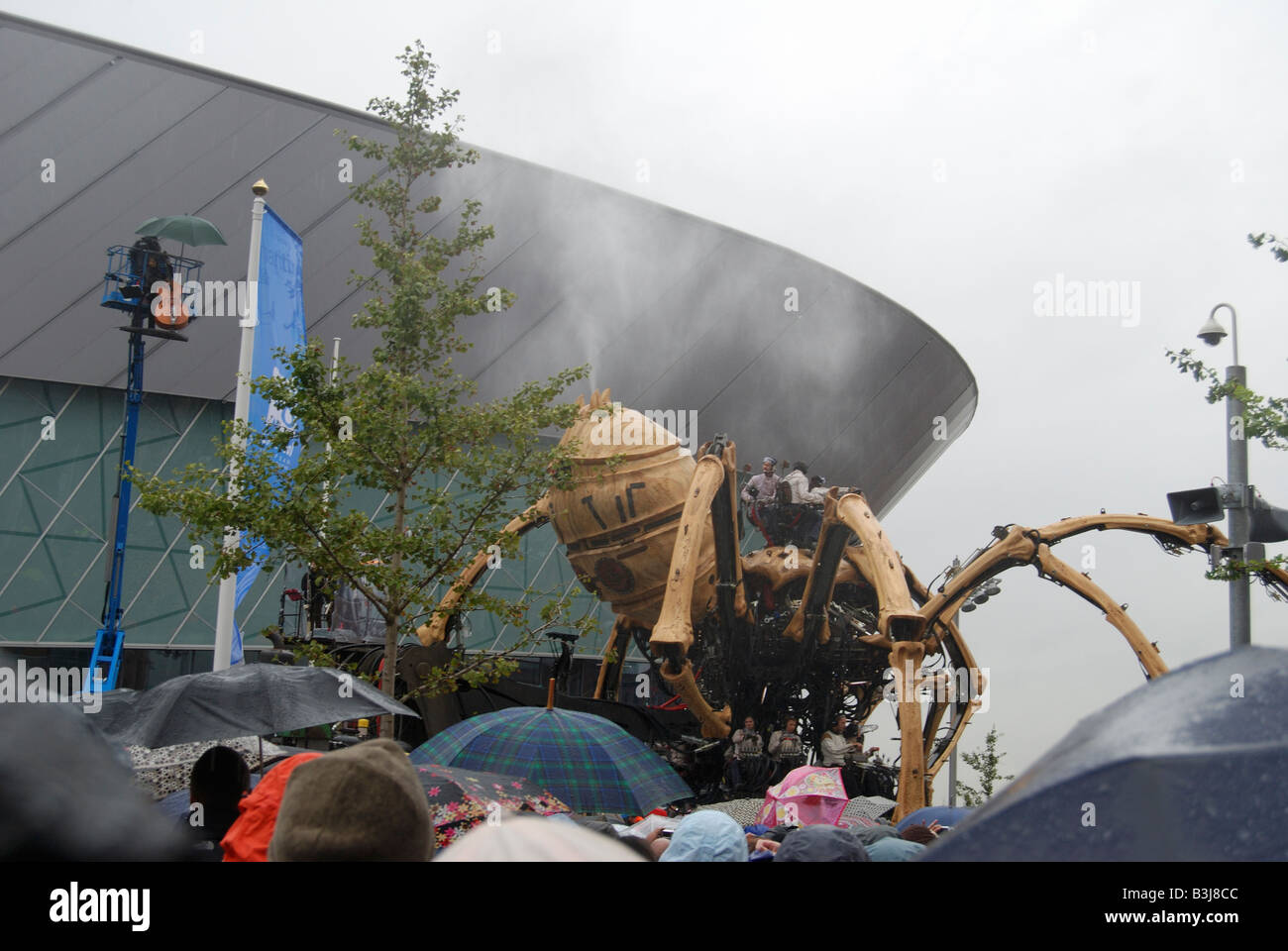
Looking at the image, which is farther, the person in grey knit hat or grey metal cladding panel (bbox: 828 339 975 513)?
grey metal cladding panel (bbox: 828 339 975 513)

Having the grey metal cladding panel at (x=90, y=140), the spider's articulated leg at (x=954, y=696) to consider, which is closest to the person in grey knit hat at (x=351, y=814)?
the spider's articulated leg at (x=954, y=696)

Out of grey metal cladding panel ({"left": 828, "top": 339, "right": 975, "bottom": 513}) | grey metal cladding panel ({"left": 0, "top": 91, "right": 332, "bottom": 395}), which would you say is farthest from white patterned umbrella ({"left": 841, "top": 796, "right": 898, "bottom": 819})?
grey metal cladding panel ({"left": 828, "top": 339, "right": 975, "bottom": 513})

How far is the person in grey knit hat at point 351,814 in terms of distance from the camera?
1.97 meters

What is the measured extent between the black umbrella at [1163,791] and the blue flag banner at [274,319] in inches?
433

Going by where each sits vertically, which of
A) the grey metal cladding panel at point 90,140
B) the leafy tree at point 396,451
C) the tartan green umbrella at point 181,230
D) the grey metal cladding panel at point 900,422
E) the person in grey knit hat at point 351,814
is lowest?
the person in grey knit hat at point 351,814

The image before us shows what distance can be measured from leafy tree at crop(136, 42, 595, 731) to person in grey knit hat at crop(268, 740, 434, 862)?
343 inches

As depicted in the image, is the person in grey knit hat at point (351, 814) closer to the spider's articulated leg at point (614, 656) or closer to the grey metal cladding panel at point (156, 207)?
the spider's articulated leg at point (614, 656)

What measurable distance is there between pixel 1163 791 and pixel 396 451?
34.3 ft

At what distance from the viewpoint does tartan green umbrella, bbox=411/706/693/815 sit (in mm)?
7602

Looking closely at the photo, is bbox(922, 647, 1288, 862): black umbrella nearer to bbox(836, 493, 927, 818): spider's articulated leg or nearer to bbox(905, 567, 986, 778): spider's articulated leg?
bbox(836, 493, 927, 818): spider's articulated leg

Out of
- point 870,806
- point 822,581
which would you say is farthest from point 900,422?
point 870,806

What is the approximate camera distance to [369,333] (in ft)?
99.3
